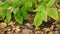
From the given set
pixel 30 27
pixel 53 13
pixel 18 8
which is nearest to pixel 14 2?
pixel 18 8

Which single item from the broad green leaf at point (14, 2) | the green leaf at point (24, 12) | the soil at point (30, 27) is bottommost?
the soil at point (30, 27)

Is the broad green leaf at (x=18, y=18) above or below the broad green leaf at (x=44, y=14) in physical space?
below

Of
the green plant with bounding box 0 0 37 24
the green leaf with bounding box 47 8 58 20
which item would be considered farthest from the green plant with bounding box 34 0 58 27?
the green plant with bounding box 0 0 37 24

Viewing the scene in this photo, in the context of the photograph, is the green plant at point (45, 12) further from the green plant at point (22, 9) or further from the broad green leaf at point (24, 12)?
the broad green leaf at point (24, 12)

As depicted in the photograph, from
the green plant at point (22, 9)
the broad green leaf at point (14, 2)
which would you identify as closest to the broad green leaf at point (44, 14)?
the green plant at point (22, 9)

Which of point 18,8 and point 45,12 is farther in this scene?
point 18,8

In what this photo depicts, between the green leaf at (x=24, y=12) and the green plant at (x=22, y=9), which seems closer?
the green plant at (x=22, y=9)

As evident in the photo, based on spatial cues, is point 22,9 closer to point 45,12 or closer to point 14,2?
point 14,2
